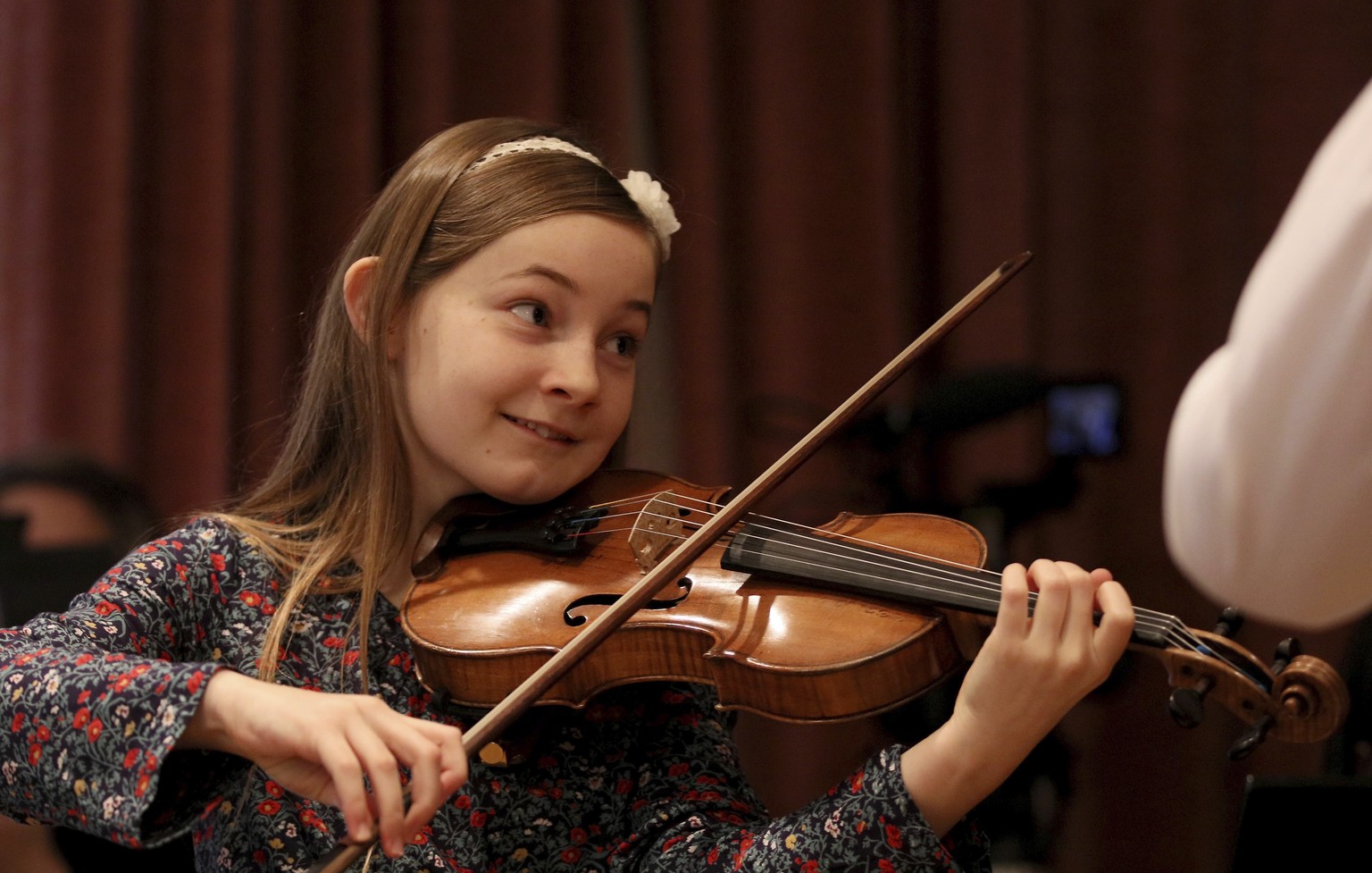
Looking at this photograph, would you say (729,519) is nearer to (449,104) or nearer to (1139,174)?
(449,104)

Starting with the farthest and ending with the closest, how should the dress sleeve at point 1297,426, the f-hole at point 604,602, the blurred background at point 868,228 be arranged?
the blurred background at point 868,228 → the f-hole at point 604,602 → the dress sleeve at point 1297,426

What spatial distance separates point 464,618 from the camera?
0.91 metres

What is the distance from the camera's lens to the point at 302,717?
2.27ft

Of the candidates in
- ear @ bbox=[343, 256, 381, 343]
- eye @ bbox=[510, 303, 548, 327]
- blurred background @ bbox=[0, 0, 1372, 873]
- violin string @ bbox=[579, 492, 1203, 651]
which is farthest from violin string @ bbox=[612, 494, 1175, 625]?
blurred background @ bbox=[0, 0, 1372, 873]

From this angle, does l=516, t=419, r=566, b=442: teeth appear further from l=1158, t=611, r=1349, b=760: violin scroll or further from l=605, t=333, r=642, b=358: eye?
l=1158, t=611, r=1349, b=760: violin scroll

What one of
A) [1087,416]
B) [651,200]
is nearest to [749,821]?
[651,200]

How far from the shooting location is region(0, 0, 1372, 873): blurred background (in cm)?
171

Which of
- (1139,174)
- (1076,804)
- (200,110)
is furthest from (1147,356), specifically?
(200,110)

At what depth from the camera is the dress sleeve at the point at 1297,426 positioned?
421 millimetres

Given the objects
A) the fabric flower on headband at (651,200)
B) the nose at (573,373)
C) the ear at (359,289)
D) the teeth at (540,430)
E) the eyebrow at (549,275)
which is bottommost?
the teeth at (540,430)

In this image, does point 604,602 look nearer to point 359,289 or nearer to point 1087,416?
point 359,289

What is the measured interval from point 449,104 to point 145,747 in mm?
1313

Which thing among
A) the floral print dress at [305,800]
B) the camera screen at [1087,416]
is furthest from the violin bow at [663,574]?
the camera screen at [1087,416]

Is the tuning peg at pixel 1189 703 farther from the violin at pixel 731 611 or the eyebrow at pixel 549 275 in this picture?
the eyebrow at pixel 549 275
